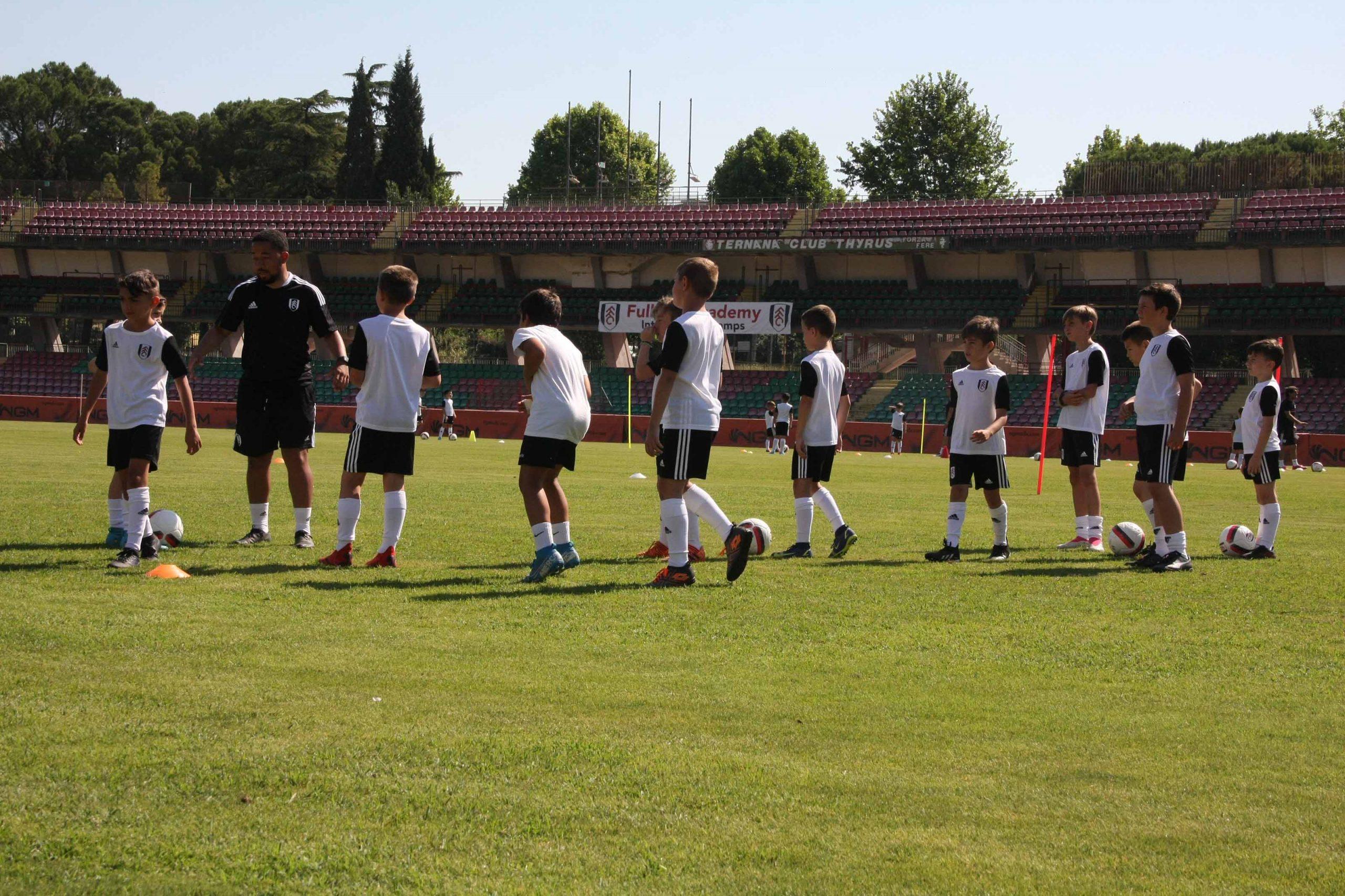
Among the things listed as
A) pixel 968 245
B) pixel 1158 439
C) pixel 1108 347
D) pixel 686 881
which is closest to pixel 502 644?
pixel 686 881

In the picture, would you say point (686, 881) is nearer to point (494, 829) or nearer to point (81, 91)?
point (494, 829)

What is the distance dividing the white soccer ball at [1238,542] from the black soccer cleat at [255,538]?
7.99 meters

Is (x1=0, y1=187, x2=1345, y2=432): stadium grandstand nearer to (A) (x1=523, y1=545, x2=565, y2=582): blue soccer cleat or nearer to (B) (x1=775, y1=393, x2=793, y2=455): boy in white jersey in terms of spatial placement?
(B) (x1=775, y1=393, x2=793, y2=455): boy in white jersey

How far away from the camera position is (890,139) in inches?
3214

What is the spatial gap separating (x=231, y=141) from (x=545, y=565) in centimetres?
9340

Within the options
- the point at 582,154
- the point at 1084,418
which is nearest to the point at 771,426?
the point at 1084,418

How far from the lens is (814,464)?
10234mm

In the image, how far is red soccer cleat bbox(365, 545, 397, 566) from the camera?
8.34 meters

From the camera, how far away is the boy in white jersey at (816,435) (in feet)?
32.7

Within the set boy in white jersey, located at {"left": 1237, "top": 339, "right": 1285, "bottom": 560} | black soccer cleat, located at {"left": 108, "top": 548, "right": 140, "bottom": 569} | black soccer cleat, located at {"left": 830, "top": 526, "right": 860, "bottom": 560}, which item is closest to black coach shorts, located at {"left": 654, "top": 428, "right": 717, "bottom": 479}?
black soccer cleat, located at {"left": 830, "top": 526, "right": 860, "bottom": 560}

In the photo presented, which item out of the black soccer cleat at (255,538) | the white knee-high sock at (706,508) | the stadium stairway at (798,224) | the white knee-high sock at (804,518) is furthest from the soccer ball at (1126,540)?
the stadium stairway at (798,224)

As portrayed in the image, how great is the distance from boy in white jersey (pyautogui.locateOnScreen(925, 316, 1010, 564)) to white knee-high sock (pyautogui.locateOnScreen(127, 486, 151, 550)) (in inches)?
234

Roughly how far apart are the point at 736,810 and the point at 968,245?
47.3m

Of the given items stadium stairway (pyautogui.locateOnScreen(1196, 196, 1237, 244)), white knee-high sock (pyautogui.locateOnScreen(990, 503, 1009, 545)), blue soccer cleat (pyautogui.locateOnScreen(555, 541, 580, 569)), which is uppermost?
stadium stairway (pyautogui.locateOnScreen(1196, 196, 1237, 244))
